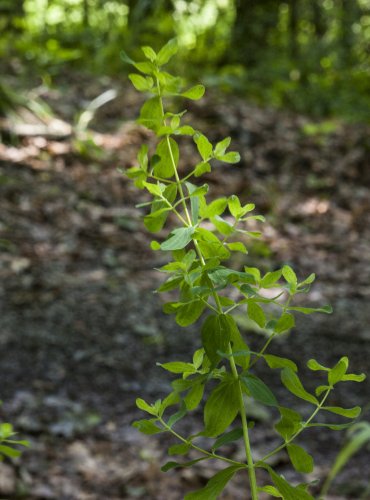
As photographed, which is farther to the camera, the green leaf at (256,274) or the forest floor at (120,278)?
the forest floor at (120,278)

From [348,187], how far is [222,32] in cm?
402

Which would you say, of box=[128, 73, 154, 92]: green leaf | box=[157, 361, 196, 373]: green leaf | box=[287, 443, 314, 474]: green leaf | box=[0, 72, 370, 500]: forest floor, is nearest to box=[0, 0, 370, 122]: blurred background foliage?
box=[0, 72, 370, 500]: forest floor

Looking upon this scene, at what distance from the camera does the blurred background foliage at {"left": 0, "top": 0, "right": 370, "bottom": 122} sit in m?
7.24

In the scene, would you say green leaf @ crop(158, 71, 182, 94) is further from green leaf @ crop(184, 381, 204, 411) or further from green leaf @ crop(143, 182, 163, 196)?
green leaf @ crop(184, 381, 204, 411)

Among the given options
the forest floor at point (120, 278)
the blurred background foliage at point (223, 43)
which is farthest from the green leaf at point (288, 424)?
the blurred background foliage at point (223, 43)

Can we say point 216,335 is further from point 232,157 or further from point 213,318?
point 232,157

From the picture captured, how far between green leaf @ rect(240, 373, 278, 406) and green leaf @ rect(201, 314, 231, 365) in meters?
0.04

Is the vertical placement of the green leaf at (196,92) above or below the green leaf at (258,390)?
above

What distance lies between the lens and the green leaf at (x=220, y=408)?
0.74 m

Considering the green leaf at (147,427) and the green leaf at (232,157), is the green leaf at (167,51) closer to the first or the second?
the green leaf at (232,157)

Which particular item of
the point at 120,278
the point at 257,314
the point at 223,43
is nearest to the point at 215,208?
the point at 257,314

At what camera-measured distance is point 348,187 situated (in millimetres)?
6008

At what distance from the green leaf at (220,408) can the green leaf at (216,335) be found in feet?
0.14

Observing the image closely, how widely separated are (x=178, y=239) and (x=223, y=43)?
8455 millimetres
